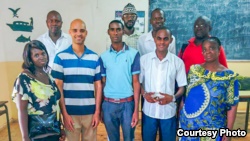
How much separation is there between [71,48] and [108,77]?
438mm

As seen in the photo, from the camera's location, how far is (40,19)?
3.79m

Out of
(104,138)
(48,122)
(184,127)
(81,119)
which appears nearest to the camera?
(48,122)

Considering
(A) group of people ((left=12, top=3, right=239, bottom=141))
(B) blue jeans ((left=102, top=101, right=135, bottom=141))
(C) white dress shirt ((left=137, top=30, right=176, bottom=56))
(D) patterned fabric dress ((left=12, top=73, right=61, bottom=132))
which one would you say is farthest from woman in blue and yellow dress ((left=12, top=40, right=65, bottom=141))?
(C) white dress shirt ((left=137, top=30, right=176, bottom=56))

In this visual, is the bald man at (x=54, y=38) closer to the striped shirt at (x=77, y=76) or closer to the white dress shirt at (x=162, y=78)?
the striped shirt at (x=77, y=76)

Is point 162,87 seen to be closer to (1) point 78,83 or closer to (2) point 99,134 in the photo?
(1) point 78,83

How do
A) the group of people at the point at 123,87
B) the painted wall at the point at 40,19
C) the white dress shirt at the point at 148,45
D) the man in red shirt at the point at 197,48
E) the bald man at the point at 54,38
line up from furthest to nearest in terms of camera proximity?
1. the painted wall at the point at 40,19
2. the bald man at the point at 54,38
3. the white dress shirt at the point at 148,45
4. the man in red shirt at the point at 197,48
5. the group of people at the point at 123,87

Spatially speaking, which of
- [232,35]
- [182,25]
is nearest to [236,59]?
[232,35]

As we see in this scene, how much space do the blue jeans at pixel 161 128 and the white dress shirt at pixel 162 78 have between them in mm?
47

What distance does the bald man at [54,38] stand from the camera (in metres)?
2.81

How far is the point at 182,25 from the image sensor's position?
404 cm

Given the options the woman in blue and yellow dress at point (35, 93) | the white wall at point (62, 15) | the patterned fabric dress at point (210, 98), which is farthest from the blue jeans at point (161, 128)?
the white wall at point (62, 15)

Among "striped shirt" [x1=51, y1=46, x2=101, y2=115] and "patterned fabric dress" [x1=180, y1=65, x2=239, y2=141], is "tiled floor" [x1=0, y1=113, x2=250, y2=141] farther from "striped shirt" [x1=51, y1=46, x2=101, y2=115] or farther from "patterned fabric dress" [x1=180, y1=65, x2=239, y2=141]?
"patterned fabric dress" [x1=180, y1=65, x2=239, y2=141]

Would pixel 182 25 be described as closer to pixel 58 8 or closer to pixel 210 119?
pixel 58 8

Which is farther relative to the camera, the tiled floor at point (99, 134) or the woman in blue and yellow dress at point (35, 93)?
the tiled floor at point (99, 134)
